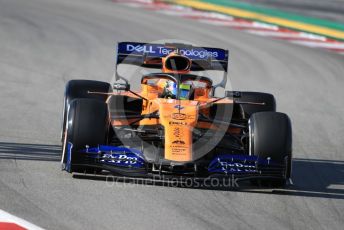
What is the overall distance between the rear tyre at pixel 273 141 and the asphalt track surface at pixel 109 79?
1.31 ft

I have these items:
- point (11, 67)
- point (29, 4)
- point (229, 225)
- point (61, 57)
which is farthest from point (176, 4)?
point (229, 225)

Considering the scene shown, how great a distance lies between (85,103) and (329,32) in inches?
645

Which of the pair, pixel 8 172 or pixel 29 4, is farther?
pixel 29 4

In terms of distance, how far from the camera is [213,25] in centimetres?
2797

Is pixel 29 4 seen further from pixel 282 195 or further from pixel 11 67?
pixel 282 195

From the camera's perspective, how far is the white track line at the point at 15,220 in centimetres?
929

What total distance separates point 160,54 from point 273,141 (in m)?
2.87

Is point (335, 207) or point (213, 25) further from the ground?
point (213, 25)

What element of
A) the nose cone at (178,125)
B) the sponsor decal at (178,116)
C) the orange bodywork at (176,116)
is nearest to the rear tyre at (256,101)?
the orange bodywork at (176,116)

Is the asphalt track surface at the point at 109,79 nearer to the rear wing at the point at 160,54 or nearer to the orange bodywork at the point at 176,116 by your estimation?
the orange bodywork at the point at 176,116

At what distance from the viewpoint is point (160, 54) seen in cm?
1380

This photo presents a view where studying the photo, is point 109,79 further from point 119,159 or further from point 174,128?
point 119,159

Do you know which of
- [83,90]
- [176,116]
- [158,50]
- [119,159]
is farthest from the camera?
A: [158,50]

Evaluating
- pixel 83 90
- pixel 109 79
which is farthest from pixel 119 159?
pixel 109 79
